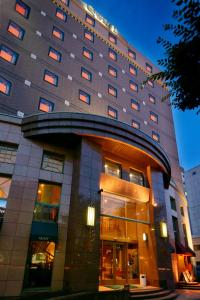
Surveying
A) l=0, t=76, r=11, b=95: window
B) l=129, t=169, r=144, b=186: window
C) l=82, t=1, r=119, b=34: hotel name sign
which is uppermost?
l=82, t=1, r=119, b=34: hotel name sign

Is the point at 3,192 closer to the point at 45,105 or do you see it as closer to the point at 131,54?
the point at 45,105

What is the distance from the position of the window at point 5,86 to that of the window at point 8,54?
1.81 metres

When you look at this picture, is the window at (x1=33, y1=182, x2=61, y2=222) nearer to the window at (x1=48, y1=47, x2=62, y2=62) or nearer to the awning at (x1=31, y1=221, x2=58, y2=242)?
the awning at (x1=31, y1=221, x2=58, y2=242)

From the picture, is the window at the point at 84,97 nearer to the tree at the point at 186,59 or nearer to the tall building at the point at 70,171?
the tall building at the point at 70,171

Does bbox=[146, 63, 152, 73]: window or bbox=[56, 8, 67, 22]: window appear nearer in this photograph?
bbox=[56, 8, 67, 22]: window

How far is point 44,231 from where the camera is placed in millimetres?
12117

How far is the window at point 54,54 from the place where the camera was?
19.0m

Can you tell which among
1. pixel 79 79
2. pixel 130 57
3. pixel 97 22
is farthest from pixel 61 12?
pixel 130 57

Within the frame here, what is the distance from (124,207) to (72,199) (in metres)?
5.13

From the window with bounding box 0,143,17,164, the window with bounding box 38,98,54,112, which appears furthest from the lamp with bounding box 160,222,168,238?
the window with bounding box 38,98,54,112

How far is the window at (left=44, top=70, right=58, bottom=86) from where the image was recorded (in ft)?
58.1

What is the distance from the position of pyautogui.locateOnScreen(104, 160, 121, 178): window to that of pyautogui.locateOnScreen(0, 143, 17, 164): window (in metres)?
6.58

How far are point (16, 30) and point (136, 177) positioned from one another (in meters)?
15.2

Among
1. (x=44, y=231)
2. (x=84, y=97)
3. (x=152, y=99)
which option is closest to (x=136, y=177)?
(x=84, y=97)
